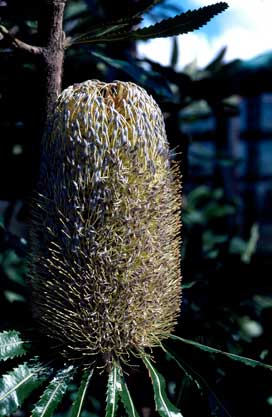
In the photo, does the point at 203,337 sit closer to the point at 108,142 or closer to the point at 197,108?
the point at 108,142

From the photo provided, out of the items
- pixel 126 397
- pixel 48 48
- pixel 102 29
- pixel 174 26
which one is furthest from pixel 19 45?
pixel 126 397

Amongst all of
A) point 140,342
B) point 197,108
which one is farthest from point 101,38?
point 197,108

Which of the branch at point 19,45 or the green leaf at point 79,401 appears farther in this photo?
the branch at point 19,45

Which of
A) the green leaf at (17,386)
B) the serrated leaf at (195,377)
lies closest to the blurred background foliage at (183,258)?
the serrated leaf at (195,377)

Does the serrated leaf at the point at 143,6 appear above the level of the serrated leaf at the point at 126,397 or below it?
above

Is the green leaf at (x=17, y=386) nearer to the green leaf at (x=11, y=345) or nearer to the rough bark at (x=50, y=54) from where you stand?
the green leaf at (x=11, y=345)

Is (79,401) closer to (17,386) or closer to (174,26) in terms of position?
(17,386)

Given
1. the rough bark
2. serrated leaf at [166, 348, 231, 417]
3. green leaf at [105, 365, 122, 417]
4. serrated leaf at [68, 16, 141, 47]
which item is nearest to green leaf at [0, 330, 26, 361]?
green leaf at [105, 365, 122, 417]
